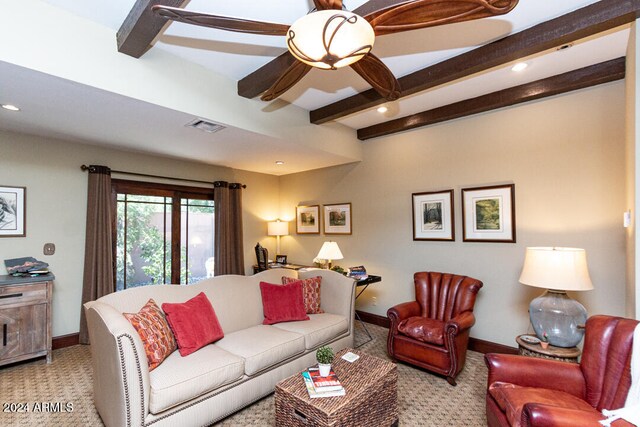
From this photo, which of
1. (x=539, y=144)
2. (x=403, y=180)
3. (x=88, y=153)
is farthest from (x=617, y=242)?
(x=88, y=153)

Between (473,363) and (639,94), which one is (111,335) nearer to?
(473,363)

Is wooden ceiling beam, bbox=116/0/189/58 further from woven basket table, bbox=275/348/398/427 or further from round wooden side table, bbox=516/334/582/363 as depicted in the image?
round wooden side table, bbox=516/334/582/363

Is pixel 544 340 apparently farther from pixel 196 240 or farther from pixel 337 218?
pixel 196 240

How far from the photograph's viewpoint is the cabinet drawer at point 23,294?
3059mm

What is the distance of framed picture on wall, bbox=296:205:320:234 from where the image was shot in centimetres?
555

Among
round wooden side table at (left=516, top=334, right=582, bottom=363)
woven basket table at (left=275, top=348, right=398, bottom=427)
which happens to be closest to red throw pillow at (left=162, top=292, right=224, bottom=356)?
woven basket table at (left=275, top=348, right=398, bottom=427)

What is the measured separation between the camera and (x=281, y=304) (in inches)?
129

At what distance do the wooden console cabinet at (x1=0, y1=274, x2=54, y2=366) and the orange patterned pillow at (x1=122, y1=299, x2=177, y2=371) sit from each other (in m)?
1.66

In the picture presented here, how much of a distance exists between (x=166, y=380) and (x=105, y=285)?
2495 mm

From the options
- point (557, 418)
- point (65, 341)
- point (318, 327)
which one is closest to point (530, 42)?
point (557, 418)

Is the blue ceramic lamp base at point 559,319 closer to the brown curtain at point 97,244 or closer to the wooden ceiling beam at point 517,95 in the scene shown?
the wooden ceiling beam at point 517,95

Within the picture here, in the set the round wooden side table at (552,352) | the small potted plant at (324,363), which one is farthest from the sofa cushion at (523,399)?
the small potted plant at (324,363)

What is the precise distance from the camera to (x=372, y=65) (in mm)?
1979

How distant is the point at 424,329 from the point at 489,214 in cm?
153
